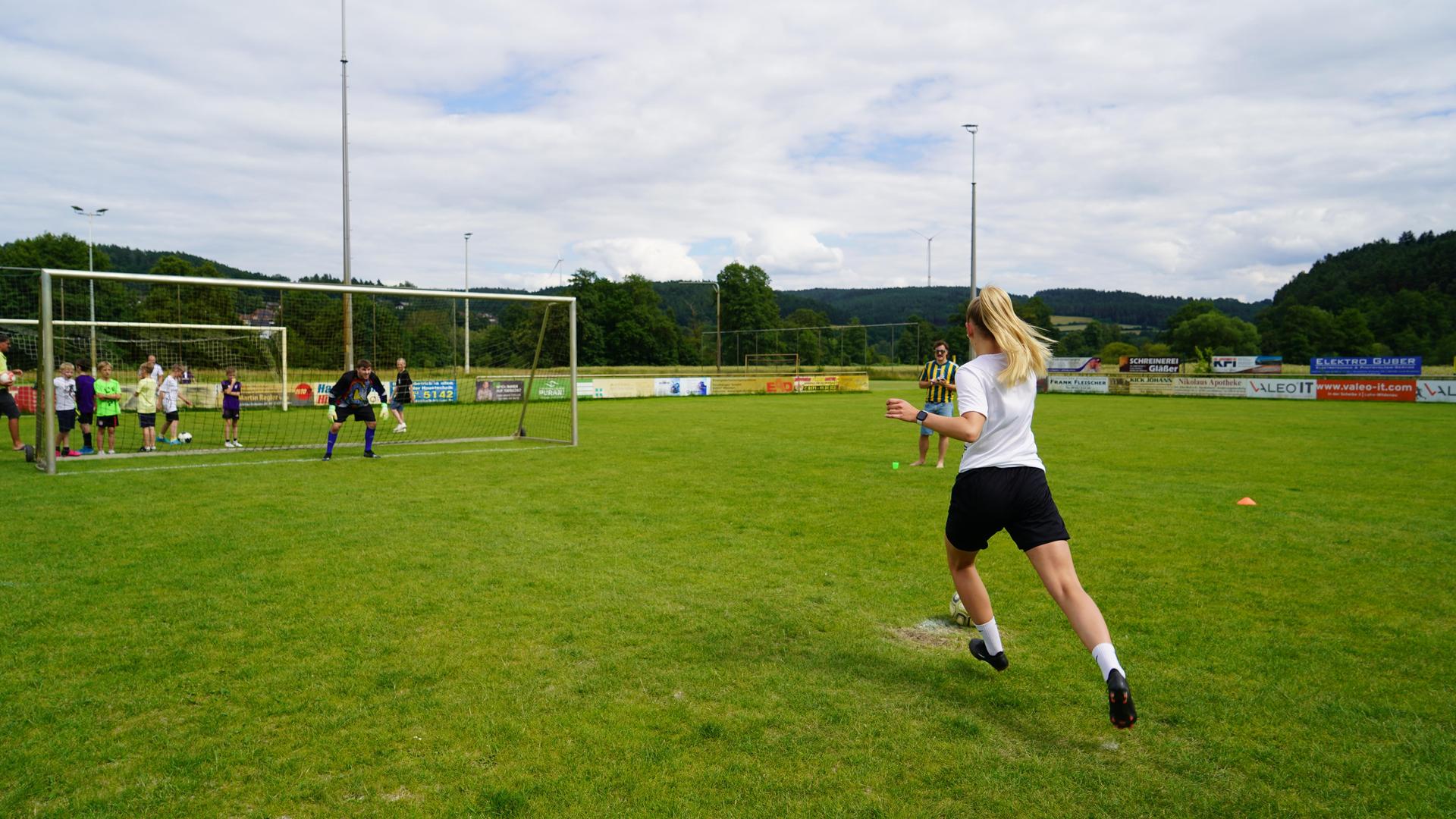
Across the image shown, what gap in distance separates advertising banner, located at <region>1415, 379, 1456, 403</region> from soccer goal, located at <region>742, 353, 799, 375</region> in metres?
33.5

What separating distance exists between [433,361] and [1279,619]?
23432 mm

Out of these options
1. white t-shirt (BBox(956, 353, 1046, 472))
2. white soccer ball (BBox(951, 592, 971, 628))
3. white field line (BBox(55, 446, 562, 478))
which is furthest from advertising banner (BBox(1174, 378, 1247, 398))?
white t-shirt (BBox(956, 353, 1046, 472))

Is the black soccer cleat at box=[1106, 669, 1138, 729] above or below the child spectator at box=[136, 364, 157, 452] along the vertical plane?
below

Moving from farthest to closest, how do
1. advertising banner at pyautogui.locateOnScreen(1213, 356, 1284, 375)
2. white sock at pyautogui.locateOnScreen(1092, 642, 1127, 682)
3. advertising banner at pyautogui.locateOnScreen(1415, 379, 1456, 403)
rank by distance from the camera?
advertising banner at pyautogui.locateOnScreen(1213, 356, 1284, 375) < advertising banner at pyautogui.locateOnScreen(1415, 379, 1456, 403) < white sock at pyautogui.locateOnScreen(1092, 642, 1127, 682)

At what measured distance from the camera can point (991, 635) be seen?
4.78 metres

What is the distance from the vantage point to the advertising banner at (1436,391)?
34.5 metres

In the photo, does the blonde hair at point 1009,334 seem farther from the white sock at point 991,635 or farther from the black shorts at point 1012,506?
the white sock at point 991,635

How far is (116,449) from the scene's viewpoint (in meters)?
17.2

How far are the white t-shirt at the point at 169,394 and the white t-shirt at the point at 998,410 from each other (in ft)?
62.5

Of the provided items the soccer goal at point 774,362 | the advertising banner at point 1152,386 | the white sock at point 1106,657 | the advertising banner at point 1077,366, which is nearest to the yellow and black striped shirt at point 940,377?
the white sock at point 1106,657

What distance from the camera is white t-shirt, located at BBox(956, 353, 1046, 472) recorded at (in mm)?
4176

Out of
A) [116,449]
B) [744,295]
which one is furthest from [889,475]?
[744,295]

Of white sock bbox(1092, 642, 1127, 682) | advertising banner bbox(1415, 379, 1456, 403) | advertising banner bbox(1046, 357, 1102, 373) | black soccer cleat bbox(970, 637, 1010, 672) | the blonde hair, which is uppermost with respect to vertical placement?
advertising banner bbox(1046, 357, 1102, 373)

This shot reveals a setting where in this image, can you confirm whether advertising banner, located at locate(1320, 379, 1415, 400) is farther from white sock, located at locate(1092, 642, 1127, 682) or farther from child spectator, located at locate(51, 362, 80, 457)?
child spectator, located at locate(51, 362, 80, 457)
